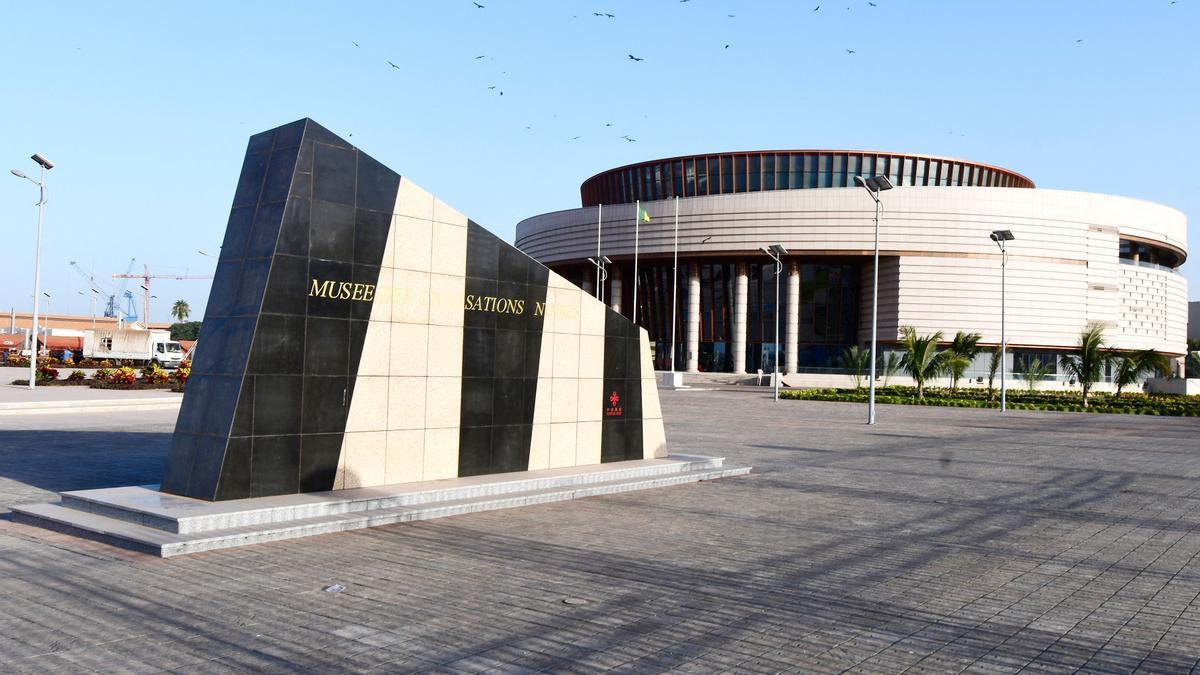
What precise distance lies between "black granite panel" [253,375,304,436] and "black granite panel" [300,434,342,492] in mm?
349

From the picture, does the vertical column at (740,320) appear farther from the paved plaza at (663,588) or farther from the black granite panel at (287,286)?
the black granite panel at (287,286)

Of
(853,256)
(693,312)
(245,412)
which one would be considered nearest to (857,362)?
(853,256)

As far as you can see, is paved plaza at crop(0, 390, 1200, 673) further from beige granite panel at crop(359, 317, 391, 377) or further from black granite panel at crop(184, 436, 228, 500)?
beige granite panel at crop(359, 317, 391, 377)

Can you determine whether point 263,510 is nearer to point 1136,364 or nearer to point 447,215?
point 447,215

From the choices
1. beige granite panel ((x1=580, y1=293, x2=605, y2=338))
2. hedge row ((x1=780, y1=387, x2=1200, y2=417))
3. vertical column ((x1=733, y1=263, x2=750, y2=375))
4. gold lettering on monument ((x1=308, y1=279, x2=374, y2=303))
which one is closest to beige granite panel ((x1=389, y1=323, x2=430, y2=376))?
gold lettering on monument ((x1=308, y1=279, x2=374, y2=303))

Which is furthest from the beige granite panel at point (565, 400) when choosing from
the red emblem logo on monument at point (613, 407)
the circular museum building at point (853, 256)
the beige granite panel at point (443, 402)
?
the circular museum building at point (853, 256)

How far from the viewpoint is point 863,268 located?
7806 centimetres

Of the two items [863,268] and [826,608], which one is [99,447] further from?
[863,268]

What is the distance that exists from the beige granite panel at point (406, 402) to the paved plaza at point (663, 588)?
83.2 inches

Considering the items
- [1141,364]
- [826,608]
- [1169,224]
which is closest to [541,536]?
[826,608]

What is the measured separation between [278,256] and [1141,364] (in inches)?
2022

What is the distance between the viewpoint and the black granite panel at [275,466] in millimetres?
12047

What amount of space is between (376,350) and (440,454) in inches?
84.2

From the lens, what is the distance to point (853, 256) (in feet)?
245
